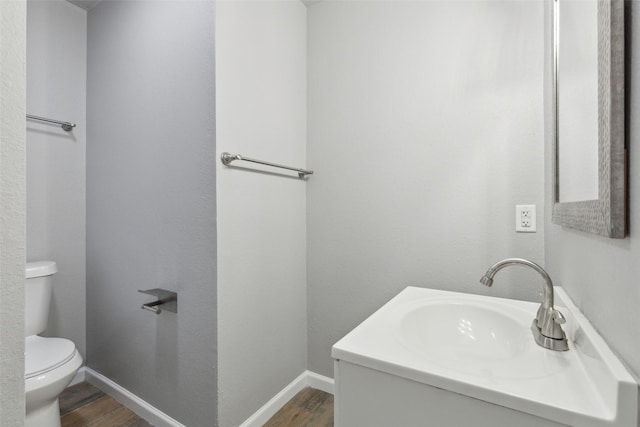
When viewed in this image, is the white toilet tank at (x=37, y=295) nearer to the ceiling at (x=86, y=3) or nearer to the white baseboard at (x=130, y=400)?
the white baseboard at (x=130, y=400)

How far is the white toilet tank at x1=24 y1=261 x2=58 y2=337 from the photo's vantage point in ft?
4.94

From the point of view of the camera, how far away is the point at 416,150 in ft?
4.96

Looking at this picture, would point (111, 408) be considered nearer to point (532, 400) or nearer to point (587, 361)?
point (532, 400)

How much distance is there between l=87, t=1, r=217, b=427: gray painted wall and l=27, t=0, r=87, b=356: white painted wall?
70 millimetres

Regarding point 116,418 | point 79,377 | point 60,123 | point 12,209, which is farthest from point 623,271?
point 79,377

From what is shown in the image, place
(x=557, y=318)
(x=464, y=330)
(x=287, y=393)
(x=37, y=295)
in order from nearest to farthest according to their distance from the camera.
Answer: (x=557, y=318) < (x=464, y=330) < (x=37, y=295) < (x=287, y=393)

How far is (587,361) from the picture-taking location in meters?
0.62

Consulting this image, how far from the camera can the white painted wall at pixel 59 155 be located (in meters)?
1.69

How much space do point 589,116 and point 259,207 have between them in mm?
1238

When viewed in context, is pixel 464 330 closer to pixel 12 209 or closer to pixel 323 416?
pixel 323 416

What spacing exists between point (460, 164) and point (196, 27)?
1336mm

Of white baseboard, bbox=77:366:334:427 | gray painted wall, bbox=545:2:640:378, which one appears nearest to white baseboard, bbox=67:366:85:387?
white baseboard, bbox=77:366:334:427

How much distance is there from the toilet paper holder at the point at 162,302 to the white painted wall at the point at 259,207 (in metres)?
0.28

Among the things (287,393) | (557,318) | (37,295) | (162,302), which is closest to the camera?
(557,318)
